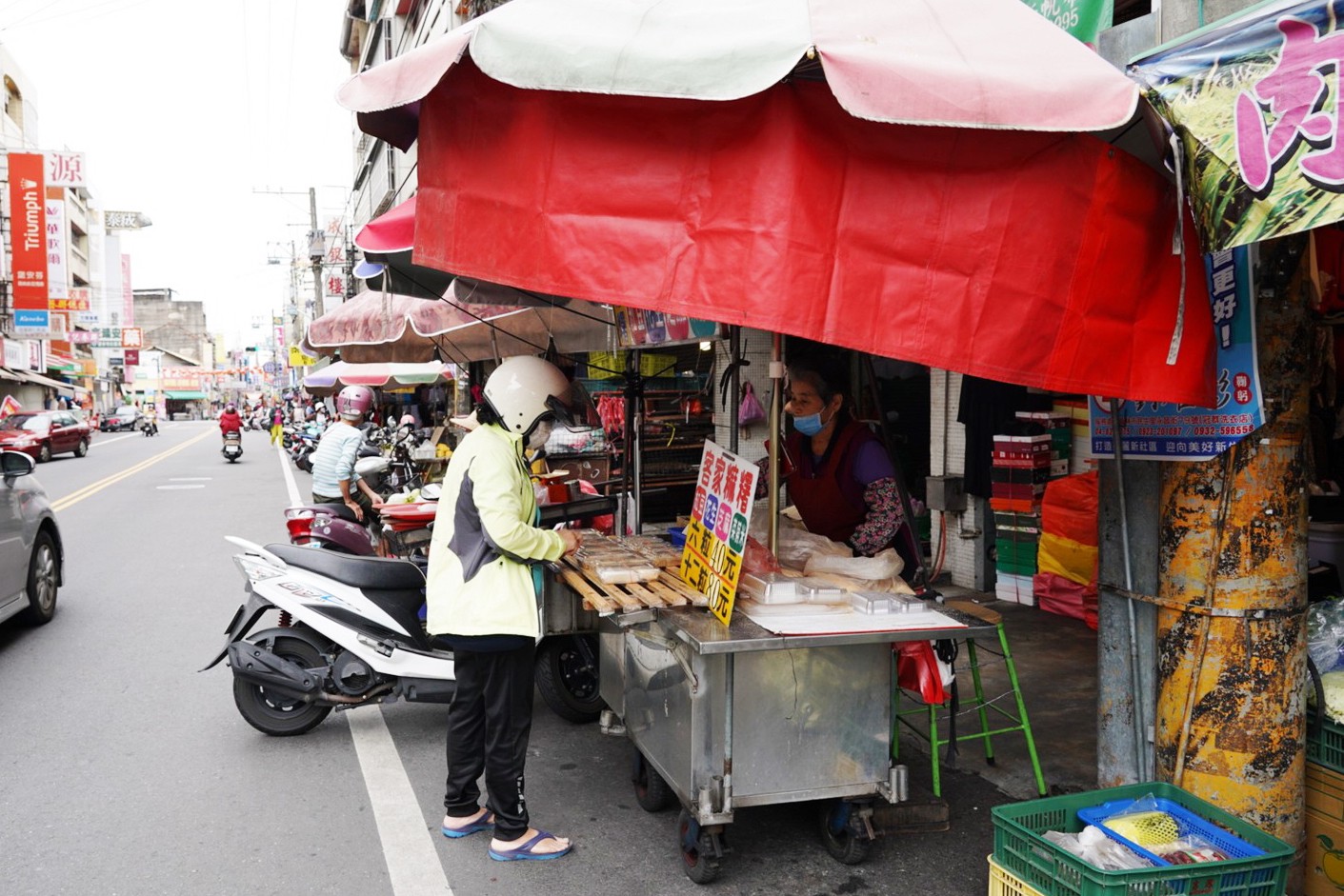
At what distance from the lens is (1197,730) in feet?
11.2

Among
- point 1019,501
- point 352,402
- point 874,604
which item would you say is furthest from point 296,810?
point 1019,501

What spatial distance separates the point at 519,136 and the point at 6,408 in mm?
35278

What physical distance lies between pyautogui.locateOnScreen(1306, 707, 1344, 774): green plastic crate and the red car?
31285 millimetres

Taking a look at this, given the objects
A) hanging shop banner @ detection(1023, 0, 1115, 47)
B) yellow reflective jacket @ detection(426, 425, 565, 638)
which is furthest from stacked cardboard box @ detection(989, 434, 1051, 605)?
yellow reflective jacket @ detection(426, 425, 565, 638)

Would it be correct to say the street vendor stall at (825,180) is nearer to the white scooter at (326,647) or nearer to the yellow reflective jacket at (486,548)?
the yellow reflective jacket at (486,548)

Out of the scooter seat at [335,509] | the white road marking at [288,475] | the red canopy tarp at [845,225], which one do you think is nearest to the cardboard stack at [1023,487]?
the red canopy tarp at [845,225]

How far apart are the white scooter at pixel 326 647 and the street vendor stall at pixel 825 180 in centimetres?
275

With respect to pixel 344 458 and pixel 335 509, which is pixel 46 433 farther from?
pixel 335 509

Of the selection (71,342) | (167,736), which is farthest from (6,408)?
(167,736)

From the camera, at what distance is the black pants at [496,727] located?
12.9ft

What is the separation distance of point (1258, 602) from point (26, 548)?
834 cm

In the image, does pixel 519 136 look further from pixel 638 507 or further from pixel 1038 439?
pixel 1038 439

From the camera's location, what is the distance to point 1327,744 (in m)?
3.46

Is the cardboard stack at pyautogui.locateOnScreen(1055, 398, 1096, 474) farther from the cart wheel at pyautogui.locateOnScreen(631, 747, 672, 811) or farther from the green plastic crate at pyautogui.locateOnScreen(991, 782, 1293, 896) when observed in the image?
the green plastic crate at pyautogui.locateOnScreen(991, 782, 1293, 896)
